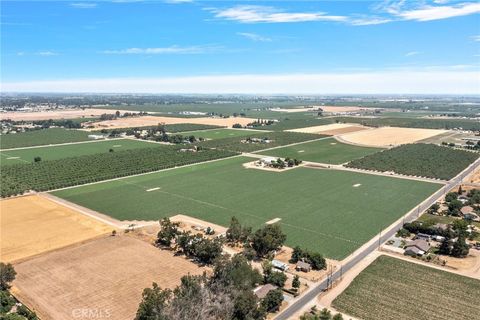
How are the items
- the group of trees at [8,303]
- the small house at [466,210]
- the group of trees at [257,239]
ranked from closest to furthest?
the group of trees at [8,303] < the group of trees at [257,239] < the small house at [466,210]

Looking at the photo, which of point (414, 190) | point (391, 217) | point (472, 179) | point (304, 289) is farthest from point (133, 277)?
point (472, 179)

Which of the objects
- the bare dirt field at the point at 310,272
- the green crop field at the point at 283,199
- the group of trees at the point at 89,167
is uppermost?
the group of trees at the point at 89,167

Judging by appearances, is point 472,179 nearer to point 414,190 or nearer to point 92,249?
point 414,190

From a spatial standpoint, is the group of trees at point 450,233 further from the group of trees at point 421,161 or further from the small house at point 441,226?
the group of trees at point 421,161

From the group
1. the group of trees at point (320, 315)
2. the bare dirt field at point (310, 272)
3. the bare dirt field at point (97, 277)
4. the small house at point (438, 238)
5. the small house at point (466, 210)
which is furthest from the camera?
the small house at point (466, 210)

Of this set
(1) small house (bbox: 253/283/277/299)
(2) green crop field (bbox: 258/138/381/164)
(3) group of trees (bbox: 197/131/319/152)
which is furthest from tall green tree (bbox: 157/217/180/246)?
(3) group of trees (bbox: 197/131/319/152)

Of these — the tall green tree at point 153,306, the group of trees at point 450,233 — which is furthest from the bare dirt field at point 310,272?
the tall green tree at point 153,306

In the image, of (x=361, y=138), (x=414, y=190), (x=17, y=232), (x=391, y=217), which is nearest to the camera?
(x=17, y=232)
